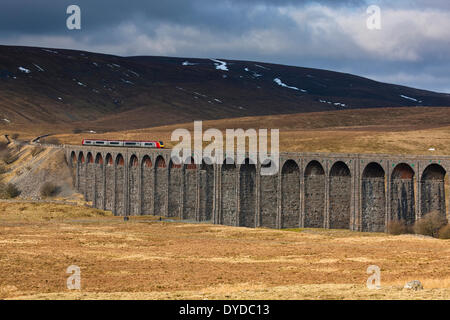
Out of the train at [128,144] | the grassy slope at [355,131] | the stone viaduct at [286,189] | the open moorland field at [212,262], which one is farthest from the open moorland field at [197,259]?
the train at [128,144]

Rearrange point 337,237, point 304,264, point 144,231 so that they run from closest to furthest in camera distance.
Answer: point 304,264, point 337,237, point 144,231

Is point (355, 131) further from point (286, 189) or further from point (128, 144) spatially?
point (286, 189)

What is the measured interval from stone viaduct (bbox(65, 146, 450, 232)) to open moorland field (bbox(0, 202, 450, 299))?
4.01 metres

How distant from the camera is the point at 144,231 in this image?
74000 mm

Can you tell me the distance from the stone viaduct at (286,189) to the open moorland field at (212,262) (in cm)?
401

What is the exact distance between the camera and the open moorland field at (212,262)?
3534 centimetres

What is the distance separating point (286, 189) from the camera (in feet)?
262

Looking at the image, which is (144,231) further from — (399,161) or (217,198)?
(399,161)

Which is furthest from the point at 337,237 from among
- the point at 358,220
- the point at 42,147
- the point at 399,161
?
the point at 42,147

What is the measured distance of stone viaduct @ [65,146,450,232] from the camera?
68.6 metres

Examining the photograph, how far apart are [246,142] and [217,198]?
1953 inches

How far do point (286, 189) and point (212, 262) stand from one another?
3098 cm

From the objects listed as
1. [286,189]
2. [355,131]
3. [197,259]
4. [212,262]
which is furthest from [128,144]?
[212,262]

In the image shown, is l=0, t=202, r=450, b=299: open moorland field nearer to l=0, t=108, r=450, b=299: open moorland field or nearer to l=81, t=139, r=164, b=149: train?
l=0, t=108, r=450, b=299: open moorland field
